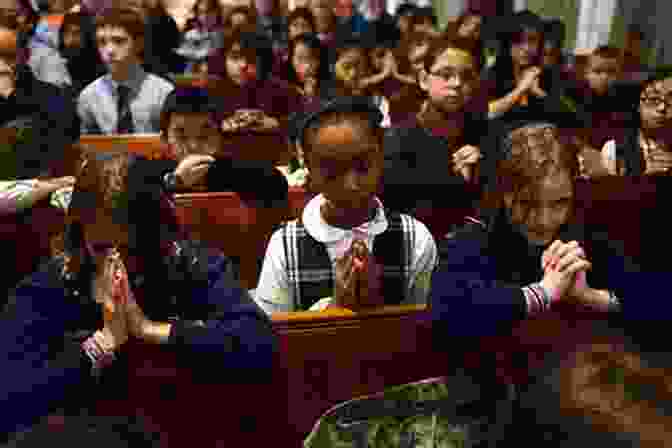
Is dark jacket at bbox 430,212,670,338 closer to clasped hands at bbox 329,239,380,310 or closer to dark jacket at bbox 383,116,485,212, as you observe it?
clasped hands at bbox 329,239,380,310

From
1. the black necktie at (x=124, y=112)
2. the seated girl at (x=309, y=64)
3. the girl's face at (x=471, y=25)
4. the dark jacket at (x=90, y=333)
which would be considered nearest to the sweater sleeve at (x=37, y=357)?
the dark jacket at (x=90, y=333)

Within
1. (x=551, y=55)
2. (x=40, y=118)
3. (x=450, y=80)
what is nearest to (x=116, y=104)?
(x=40, y=118)

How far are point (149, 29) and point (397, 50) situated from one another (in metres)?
1.84

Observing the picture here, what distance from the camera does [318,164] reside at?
166 centimetres

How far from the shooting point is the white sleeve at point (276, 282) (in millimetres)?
1725

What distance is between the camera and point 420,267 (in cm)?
177

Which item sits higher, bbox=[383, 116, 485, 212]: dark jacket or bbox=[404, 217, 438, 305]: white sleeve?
bbox=[383, 116, 485, 212]: dark jacket

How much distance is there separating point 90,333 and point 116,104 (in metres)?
2.24

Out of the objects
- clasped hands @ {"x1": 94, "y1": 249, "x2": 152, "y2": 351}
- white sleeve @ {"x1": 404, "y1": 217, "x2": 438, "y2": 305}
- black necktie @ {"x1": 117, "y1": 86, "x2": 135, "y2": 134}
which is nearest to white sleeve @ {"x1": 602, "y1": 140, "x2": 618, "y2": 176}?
white sleeve @ {"x1": 404, "y1": 217, "x2": 438, "y2": 305}

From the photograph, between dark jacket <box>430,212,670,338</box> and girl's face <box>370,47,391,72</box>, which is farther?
girl's face <box>370,47,391,72</box>

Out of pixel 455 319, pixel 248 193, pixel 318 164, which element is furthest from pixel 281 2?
pixel 455 319

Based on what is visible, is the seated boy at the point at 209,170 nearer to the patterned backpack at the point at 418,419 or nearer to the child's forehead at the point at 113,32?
the child's forehead at the point at 113,32

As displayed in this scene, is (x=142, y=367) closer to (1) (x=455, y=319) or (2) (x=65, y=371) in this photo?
(2) (x=65, y=371)

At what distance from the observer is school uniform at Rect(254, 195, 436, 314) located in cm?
173
